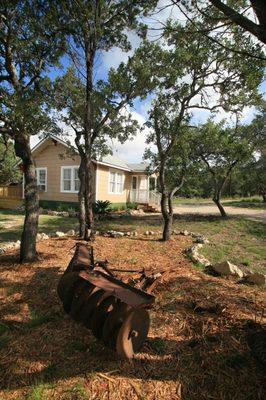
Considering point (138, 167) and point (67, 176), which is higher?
point (138, 167)

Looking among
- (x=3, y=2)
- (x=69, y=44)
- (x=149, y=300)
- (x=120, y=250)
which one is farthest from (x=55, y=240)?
(x=149, y=300)

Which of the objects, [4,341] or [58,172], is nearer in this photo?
[4,341]

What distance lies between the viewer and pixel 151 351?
2775 mm

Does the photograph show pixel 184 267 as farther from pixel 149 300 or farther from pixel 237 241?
pixel 237 241

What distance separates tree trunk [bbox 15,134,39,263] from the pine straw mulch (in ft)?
4.10

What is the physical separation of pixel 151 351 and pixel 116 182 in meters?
19.0

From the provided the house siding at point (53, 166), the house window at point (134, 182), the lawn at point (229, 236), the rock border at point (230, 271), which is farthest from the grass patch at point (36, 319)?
the house window at point (134, 182)

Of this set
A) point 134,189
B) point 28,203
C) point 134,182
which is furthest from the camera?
point 134,182

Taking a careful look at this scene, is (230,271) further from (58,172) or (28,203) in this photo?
(58,172)

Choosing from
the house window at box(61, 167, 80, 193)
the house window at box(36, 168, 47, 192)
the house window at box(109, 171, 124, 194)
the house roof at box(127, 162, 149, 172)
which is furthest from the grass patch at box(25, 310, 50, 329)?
the house roof at box(127, 162, 149, 172)

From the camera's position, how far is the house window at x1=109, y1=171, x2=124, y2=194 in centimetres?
2098

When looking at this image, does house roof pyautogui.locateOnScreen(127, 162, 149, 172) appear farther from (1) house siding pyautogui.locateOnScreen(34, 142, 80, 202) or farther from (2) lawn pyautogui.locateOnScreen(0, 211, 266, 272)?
(2) lawn pyautogui.locateOnScreen(0, 211, 266, 272)

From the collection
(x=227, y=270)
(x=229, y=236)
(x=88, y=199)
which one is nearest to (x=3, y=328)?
(x=227, y=270)

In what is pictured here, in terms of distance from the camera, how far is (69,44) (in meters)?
6.76
